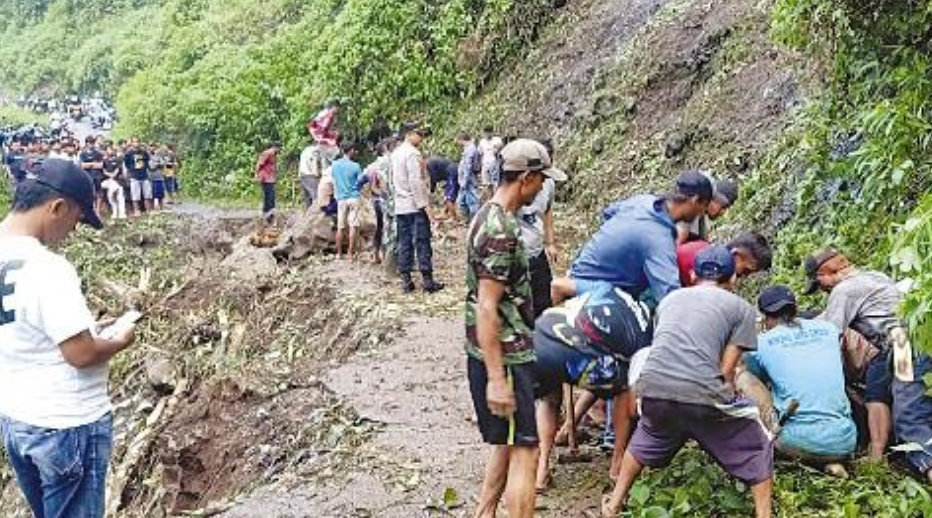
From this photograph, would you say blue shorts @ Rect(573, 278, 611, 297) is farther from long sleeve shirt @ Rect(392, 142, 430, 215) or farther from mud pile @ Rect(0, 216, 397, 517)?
long sleeve shirt @ Rect(392, 142, 430, 215)

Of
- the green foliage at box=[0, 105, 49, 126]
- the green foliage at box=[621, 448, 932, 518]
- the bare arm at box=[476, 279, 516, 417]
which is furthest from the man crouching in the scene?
the green foliage at box=[0, 105, 49, 126]

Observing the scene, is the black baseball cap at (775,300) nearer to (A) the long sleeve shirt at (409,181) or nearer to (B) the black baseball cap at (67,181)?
(B) the black baseball cap at (67,181)

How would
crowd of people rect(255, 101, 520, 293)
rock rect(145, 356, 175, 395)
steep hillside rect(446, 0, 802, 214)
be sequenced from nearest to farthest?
1. rock rect(145, 356, 175, 395)
2. crowd of people rect(255, 101, 520, 293)
3. steep hillside rect(446, 0, 802, 214)

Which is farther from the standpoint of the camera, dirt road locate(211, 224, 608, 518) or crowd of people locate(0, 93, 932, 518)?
dirt road locate(211, 224, 608, 518)

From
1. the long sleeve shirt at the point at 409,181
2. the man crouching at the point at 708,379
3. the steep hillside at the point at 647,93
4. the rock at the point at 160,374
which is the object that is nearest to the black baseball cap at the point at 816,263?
the man crouching at the point at 708,379

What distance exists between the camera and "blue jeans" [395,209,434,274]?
1105cm

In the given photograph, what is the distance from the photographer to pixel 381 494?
6.43 meters

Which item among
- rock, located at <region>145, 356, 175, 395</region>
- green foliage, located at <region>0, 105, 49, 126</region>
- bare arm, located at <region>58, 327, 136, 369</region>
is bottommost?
rock, located at <region>145, 356, 175, 395</region>

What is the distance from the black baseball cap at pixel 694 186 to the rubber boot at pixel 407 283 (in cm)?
613

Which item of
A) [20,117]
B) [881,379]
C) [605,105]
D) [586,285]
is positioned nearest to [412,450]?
[586,285]

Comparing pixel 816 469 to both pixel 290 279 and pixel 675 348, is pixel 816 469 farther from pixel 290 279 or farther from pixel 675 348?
pixel 290 279

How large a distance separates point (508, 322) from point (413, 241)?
6470 millimetres

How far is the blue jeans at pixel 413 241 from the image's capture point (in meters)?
11.1

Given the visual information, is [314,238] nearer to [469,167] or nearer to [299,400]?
[469,167]
